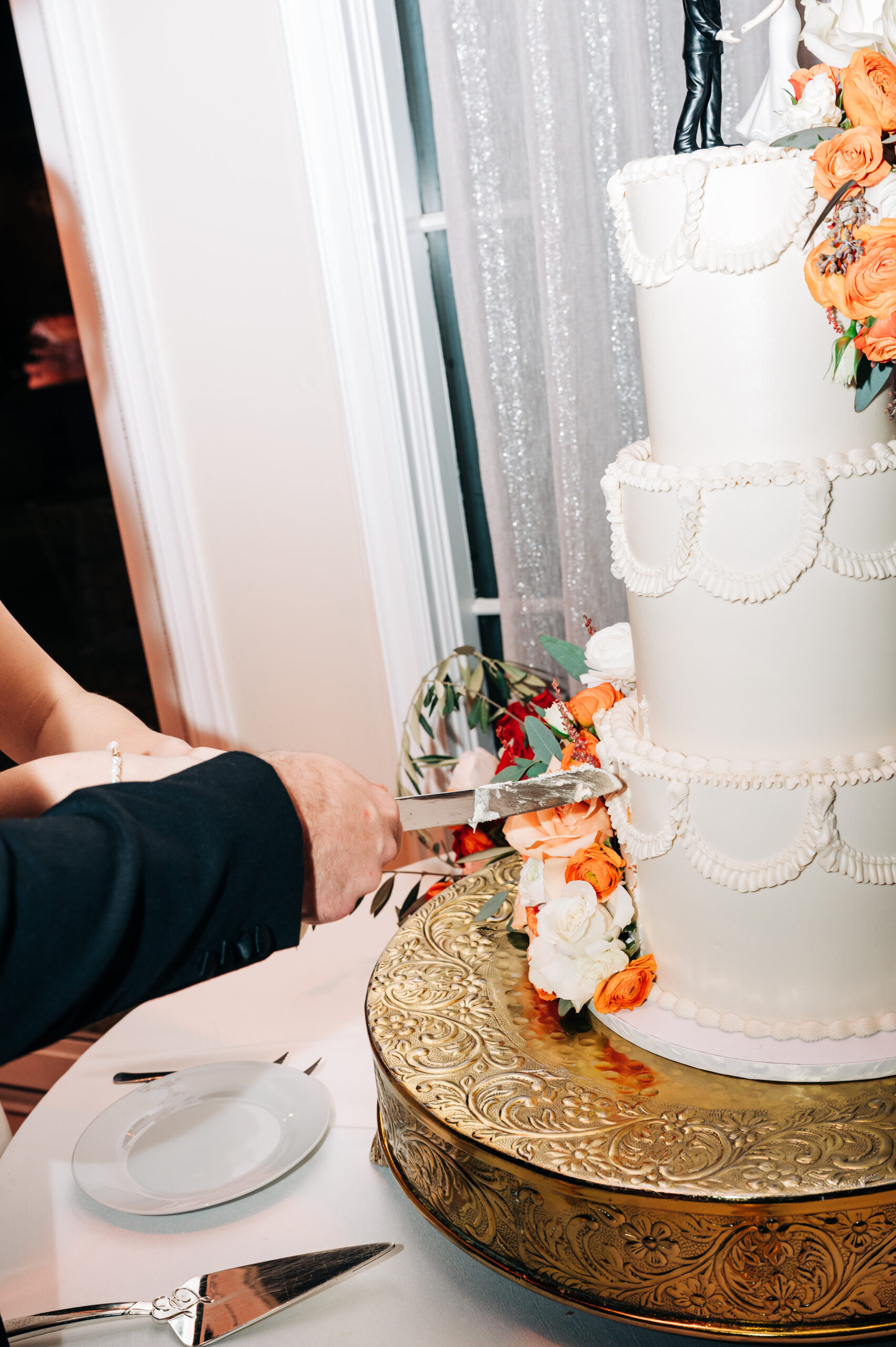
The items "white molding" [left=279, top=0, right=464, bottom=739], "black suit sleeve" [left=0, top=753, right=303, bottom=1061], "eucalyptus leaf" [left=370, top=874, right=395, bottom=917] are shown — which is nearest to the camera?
"black suit sleeve" [left=0, top=753, right=303, bottom=1061]

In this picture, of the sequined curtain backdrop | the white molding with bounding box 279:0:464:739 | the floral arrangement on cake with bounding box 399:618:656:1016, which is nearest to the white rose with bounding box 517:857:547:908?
the floral arrangement on cake with bounding box 399:618:656:1016

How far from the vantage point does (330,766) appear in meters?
0.99

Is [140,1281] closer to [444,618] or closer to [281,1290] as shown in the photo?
[281,1290]

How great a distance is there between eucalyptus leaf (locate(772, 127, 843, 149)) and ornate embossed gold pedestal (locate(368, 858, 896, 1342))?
2.27ft

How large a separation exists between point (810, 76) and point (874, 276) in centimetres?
18

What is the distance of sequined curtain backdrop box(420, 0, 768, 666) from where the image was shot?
1588 mm

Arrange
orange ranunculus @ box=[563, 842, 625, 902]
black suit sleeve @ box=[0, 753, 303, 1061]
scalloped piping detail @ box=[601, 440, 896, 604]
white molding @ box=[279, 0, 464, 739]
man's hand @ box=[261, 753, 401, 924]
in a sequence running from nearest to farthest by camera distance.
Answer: black suit sleeve @ box=[0, 753, 303, 1061]
scalloped piping detail @ box=[601, 440, 896, 604]
man's hand @ box=[261, 753, 401, 924]
orange ranunculus @ box=[563, 842, 625, 902]
white molding @ box=[279, 0, 464, 739]

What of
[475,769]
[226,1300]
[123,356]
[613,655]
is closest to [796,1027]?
[613,655]

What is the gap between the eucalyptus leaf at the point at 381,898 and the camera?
145 cm

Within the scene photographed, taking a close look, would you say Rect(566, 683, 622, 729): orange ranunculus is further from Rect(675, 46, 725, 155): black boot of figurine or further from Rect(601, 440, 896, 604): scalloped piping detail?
Rect(675, 46, 725, 155): black boot of figurine

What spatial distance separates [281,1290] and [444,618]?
1432 mm

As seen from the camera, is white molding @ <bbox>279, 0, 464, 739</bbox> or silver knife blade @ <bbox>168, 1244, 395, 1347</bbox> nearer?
silver knife blade @ <bbox>168, 1244, 395, 1347</bbox>

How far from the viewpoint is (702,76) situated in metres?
0.83

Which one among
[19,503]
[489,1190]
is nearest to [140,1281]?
[489,1190]
